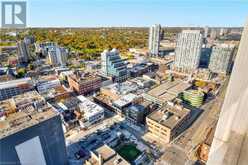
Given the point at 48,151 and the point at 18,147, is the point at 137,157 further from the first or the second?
the point at 18,147

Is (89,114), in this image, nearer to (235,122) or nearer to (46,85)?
(46,85)

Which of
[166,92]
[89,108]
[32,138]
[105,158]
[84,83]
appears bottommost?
Result: [105,158]

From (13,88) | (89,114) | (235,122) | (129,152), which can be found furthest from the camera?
(13,88)

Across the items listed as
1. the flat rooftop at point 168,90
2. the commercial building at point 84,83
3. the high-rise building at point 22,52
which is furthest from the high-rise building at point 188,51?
the high-rise building at point 22,52

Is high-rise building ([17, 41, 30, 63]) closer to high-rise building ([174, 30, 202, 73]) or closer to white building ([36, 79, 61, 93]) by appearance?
white building ([36, 79, 61, 93])

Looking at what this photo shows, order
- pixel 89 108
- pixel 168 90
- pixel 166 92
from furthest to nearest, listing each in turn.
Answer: pixel 168 90
pixel 166 92
pixel 89 108

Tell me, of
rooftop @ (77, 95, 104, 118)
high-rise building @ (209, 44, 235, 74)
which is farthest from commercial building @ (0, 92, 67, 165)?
high-rise building @ (209, 44, 235, 74)

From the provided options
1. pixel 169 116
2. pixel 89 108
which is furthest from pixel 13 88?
pixel 169 116

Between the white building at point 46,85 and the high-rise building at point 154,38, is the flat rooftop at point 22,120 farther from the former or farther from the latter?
the high-rise building at point 154,38
